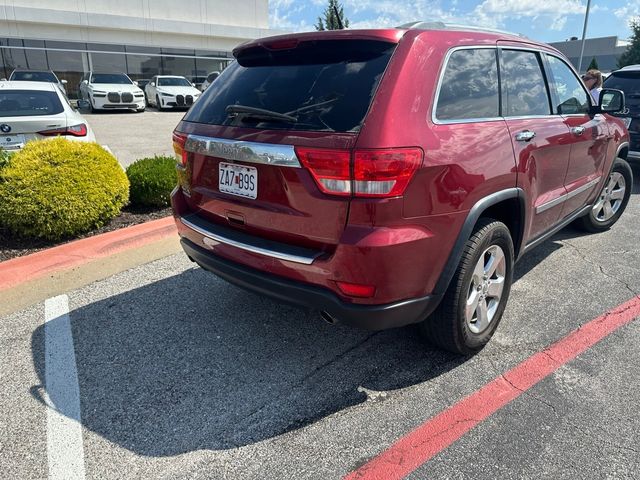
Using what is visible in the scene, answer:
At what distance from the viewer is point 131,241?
16.4ft

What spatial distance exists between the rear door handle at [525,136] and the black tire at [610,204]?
99.2 inches

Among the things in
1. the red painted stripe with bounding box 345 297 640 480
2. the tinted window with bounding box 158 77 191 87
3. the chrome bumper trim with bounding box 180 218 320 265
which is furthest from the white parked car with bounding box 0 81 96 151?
the tinted window with bounding box 158 77 191 87

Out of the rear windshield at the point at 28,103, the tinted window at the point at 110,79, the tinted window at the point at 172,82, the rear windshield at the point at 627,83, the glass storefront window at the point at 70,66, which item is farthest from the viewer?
the glass storefront window at the point at 70,66

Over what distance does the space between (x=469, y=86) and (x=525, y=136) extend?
0.58m

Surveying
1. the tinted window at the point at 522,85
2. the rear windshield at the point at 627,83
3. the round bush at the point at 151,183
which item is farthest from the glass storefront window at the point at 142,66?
the tinted window at the point at 522,85

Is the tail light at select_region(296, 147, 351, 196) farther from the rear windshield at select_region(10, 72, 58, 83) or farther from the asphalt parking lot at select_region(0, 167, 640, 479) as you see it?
the rear windshield at select_region(10, 72, 58, 83)

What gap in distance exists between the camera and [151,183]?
576cm

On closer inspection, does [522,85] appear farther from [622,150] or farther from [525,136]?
[622,150]

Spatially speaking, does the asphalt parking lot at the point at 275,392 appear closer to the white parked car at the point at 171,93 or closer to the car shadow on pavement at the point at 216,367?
the car shadow on pavement at the point at 216,367

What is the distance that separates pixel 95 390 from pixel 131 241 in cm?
249

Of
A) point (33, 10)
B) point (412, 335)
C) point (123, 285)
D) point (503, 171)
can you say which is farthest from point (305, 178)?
point (33, 10)

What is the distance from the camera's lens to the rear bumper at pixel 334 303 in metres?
2.36

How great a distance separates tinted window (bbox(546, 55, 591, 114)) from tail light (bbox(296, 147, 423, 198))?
209 centimetres

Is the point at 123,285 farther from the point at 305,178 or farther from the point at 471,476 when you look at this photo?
the point at 471,476
